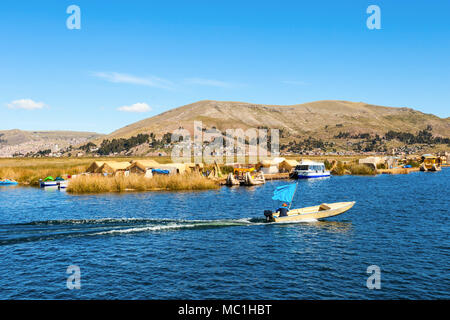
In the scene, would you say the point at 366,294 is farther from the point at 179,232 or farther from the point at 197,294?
the point at 179,232

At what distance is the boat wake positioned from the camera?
122 ft

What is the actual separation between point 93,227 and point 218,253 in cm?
1631

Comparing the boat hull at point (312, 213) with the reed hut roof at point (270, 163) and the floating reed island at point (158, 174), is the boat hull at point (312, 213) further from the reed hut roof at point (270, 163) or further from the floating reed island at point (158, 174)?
the reed hut roof at point (270, 163)

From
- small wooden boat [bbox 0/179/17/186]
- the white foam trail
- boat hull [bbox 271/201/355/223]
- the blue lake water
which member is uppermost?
small wooden boat [bbox 0/179/17/186]

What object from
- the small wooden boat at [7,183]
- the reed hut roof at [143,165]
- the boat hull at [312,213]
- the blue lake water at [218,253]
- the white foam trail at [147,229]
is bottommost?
the blue lake water at [218,253]

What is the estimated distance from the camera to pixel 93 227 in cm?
4041

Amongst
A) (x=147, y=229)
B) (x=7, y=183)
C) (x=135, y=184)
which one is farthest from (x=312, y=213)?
(x=7, y=183)

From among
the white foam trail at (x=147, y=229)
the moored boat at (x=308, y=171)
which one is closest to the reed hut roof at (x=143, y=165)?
the moored boat at (x=308, y=171)

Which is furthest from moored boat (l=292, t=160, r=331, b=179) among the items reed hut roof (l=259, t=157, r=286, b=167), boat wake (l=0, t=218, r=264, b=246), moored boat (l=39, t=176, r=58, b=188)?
boat wake (l=0, t=218, r=264, b=246)

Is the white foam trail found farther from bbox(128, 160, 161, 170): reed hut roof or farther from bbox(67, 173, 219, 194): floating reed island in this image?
bbox(128, 160, 161, 170): reed hut roof

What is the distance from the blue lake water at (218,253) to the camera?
925 inches

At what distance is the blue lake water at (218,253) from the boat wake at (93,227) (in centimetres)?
11

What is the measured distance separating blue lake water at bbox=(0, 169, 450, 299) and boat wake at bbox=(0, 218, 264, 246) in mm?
111
